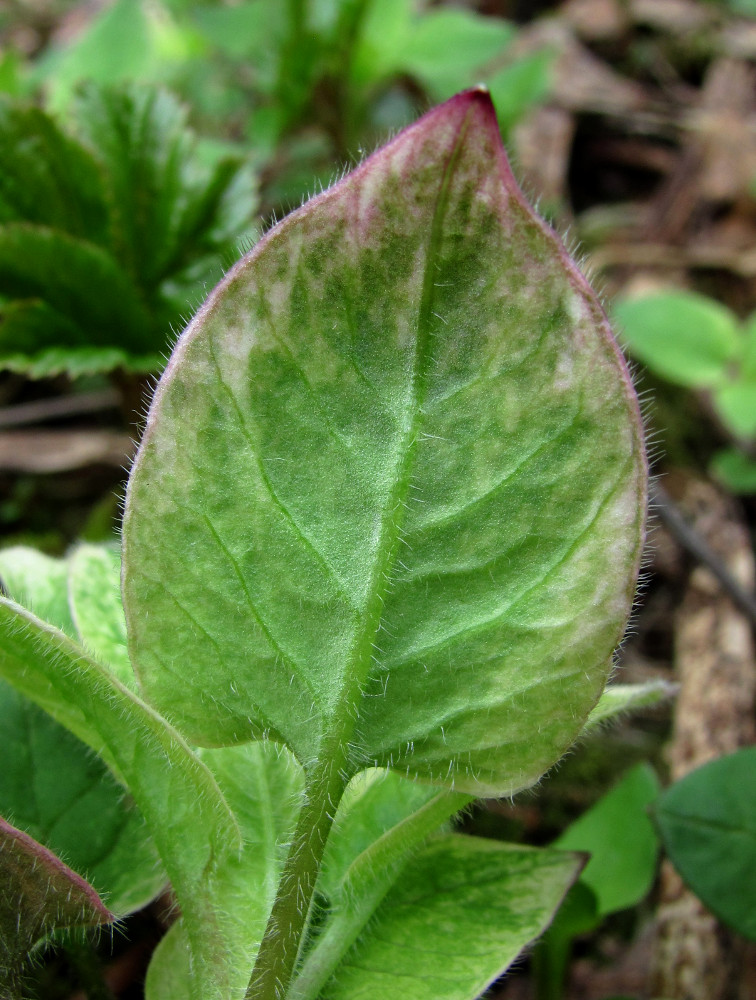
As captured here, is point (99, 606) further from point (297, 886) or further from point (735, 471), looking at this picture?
point (735, 471)

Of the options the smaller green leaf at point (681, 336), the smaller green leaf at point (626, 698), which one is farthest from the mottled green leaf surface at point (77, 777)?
the smaller green leaf at point (681, 336)

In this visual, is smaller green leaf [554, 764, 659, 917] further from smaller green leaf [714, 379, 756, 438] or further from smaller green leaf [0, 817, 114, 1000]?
smaller green leaf [714, 379, 756, 438]

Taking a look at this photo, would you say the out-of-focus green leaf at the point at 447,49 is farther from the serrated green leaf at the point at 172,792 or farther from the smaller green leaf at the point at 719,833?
the serrated green leaf at the point at 172,792

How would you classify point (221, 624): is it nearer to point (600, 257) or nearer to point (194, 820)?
point (194, 820)

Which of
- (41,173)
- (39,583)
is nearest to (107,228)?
(41,173)

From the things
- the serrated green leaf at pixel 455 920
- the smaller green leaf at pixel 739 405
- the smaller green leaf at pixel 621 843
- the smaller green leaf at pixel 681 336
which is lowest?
the smaller green leaf at pixel 621 843

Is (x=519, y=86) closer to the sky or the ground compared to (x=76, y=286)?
closer to the sky

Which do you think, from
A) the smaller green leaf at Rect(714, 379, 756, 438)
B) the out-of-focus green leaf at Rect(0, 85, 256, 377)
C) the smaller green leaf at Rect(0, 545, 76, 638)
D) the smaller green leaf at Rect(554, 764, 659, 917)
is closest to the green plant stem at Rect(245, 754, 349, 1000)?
the smaller green leaf at Rect(0, 545, 76, 638)
